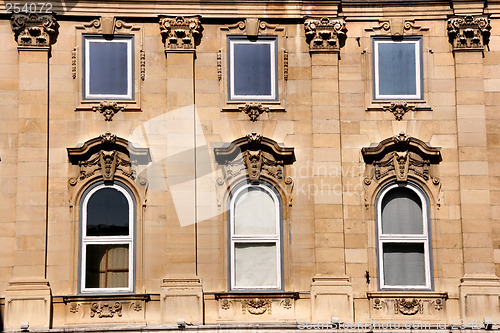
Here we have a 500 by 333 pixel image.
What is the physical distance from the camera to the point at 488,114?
2356 cm

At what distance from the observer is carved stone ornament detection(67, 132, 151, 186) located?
2289 centimetres

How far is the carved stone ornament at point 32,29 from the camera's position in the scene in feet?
76.1

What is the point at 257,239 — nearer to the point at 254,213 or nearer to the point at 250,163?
the point at 254,213

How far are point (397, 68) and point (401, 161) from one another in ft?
7.44

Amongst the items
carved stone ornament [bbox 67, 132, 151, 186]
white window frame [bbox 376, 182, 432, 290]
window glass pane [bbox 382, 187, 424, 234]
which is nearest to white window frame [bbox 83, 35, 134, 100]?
carved stone ornament [bbox 67, 132, 151, 186]

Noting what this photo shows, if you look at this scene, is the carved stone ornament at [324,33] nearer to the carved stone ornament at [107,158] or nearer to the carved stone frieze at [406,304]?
the carved stone ornament at [107,158]

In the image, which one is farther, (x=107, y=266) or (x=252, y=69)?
(x=252, y=69)

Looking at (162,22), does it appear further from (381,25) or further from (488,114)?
(488,114)

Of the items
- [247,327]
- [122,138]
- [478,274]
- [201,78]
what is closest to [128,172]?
[122,138]

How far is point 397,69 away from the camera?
23.9 metres

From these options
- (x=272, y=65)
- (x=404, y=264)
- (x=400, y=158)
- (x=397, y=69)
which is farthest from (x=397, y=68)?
(x=404, y=264)

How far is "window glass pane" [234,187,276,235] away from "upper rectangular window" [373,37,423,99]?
3.55m

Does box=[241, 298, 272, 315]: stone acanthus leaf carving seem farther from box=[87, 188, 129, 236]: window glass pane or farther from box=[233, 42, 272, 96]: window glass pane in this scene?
box=[233, 42, 272, 96]: window glass pane

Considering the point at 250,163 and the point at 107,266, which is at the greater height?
the point at 250,163
